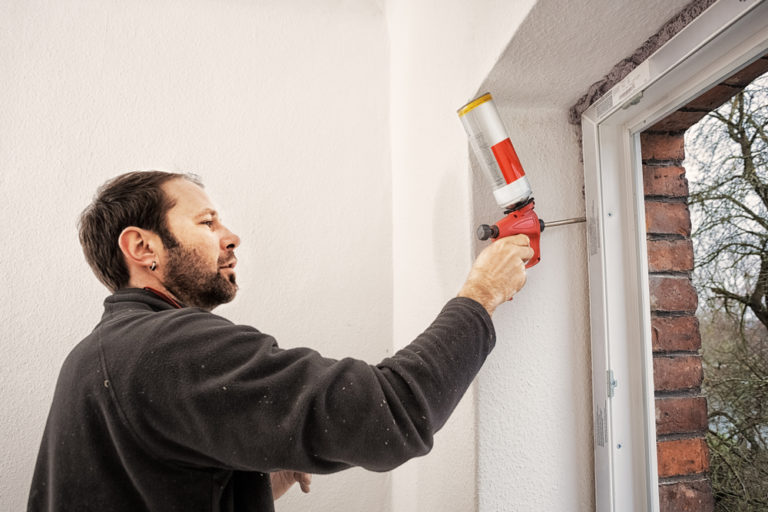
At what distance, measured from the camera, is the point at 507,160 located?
3.09ft

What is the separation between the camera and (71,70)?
160 cm

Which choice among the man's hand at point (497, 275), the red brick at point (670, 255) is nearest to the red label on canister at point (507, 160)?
the man's hand at point (497, 275)

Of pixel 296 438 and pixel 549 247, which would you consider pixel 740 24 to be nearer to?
pixel 549 247

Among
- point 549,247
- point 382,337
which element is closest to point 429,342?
point 549,247

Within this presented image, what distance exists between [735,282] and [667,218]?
22 centimetres

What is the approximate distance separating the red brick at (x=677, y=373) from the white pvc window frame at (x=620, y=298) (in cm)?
2

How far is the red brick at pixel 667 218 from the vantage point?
955 millimetres

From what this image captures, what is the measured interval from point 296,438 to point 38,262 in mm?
1290

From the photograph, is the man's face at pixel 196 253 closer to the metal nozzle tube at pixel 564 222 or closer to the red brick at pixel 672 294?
the metal nozzle tube at pixel 564 222

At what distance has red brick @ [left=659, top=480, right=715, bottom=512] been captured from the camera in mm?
915

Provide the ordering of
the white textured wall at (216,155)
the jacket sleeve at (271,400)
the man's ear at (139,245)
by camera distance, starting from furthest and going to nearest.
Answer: the white textured wall at (216,155)
the man's ear at (139,245)
the jacket sleeve at (271,400)

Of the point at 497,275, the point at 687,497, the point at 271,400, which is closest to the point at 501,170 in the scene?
the point at 497,275

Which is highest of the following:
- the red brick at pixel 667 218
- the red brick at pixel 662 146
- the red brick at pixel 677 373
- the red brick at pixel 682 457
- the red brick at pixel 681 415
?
the red brick at pixel 662 146

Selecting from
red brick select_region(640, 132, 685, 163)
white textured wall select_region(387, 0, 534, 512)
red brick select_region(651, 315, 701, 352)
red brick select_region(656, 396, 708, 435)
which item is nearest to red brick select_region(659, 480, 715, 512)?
red brick select_region(656, 396, 708, 435)
